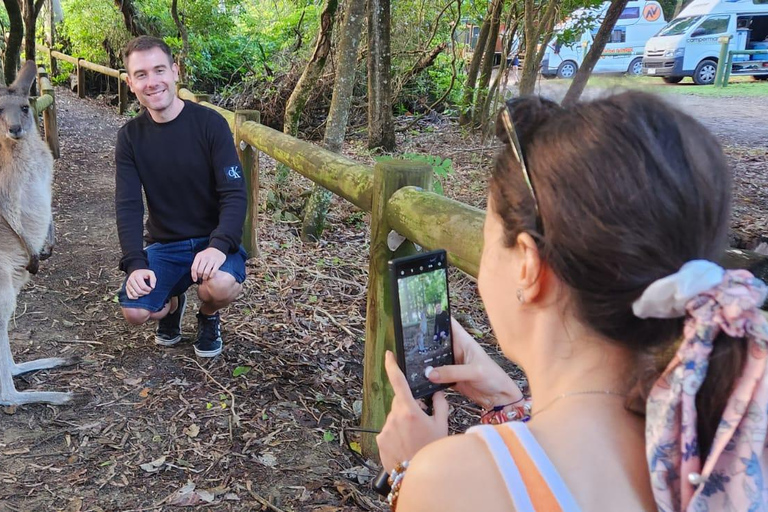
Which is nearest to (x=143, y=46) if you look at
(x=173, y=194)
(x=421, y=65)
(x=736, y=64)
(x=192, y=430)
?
(x=173, y=194)

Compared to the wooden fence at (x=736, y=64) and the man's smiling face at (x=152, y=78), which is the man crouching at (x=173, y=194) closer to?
the man's smiling face at (x=152, y=78)

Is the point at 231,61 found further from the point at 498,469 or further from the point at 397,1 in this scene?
the point at 498,469

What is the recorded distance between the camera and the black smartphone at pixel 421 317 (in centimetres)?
138

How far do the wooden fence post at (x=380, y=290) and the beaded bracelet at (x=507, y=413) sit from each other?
1014 mm

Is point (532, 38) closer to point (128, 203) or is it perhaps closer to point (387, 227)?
point (128, 203)

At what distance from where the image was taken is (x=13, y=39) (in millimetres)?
8227

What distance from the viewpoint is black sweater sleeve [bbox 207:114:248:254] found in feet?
10.4

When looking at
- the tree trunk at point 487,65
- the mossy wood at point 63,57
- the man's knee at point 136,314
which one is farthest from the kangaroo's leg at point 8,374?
the mossy wood at point 63,57

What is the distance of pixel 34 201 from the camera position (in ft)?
11.2

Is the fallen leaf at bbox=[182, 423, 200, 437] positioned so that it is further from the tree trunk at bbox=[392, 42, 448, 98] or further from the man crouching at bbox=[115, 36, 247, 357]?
the tree trunk at bbox=[392, 42, 448, 98]

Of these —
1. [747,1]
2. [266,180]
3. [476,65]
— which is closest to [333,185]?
[266,180]

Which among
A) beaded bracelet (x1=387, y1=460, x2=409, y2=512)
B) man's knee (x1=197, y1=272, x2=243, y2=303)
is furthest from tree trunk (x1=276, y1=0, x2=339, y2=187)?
beaded bracelet (x1=387, y1=460, x2=409, y2=512)

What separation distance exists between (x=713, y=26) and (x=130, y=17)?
45.3ft

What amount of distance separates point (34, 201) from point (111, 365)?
3.08 feet
